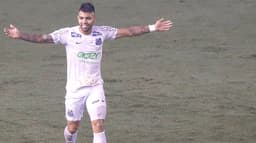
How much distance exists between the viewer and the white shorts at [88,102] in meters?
8.74

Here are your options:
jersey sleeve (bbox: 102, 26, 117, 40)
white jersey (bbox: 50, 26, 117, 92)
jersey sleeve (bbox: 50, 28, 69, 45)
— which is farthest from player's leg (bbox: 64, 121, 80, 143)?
jersey sleeve (bbox: 102, 26, 117, 40)

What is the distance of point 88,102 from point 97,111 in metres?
0.22

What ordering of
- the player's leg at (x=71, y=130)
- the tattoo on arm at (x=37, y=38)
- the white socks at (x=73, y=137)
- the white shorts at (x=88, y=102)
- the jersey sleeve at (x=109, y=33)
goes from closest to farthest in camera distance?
the tattoo on arm at (x=37, y=38)
the white socks at (x=73, y=137)
the white shorts at (x=88, y=102)
the jersey sleeve at (x=109, y=33)
the player's leg at (x=71, y=130)

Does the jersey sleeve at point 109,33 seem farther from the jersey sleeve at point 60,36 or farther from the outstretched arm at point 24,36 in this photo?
the outstretched arm at point 24,36

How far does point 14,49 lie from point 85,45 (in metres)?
8.68

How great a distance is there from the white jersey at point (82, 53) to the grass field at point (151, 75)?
1.53 m

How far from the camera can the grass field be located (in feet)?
35.5

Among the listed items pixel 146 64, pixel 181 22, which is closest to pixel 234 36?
pixel 181 22

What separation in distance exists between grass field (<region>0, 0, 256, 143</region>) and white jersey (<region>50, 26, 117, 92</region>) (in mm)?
1528

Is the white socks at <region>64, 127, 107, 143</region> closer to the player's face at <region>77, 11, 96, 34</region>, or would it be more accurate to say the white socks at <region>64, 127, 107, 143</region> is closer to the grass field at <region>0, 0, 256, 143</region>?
the grass field at <region>0, 0, 256, 143</region>

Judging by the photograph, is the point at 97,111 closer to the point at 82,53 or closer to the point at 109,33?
the point at 82,53

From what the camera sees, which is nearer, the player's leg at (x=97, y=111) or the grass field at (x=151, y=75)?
the player's leg at (x=97, y=111)

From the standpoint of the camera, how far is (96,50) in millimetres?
→ 8758

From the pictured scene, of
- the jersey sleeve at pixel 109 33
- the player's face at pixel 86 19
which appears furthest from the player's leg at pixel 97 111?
the player's face at pixel 86 19
